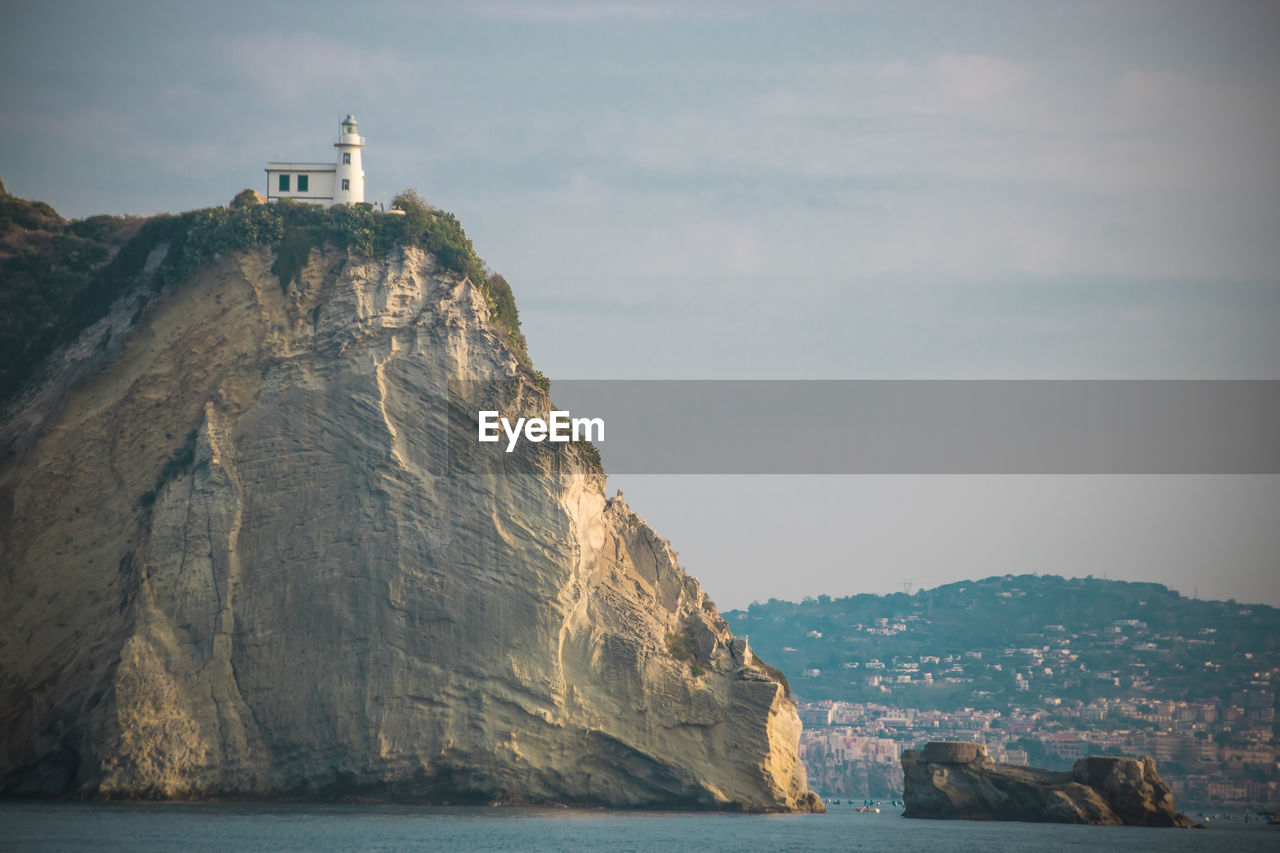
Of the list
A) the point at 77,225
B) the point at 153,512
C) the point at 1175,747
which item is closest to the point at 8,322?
the point at 77,225

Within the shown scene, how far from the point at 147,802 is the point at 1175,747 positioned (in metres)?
85.6

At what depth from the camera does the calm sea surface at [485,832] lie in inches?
1564

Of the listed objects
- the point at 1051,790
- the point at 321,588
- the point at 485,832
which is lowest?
the point at 485,832

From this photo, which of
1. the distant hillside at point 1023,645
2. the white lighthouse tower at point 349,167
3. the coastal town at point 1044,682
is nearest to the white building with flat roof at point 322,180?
the white lighthouse tower at point 349,167

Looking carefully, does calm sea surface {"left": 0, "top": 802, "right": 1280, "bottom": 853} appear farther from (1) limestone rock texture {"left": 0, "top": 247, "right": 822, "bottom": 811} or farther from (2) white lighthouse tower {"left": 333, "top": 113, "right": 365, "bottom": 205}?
(2) white lighthouse tower {"left": 333, "top": 113, "right": 365, "bottom": 205}

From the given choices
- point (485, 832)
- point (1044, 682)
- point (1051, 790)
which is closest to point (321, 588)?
point (485, 832)

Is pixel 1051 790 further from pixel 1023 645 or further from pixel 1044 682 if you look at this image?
pixel 1023 645

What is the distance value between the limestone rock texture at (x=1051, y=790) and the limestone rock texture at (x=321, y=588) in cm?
1079

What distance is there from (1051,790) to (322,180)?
3954cm

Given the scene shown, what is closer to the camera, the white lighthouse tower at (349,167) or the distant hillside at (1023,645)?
the white lighthouse tower at (349,167)

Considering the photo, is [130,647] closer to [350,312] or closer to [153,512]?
[153,512]

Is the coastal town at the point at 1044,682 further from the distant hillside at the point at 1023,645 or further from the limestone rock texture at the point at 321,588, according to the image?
the limestone rock texture at the point at 321,588

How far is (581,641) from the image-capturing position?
55625mm

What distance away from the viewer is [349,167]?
5897cm
